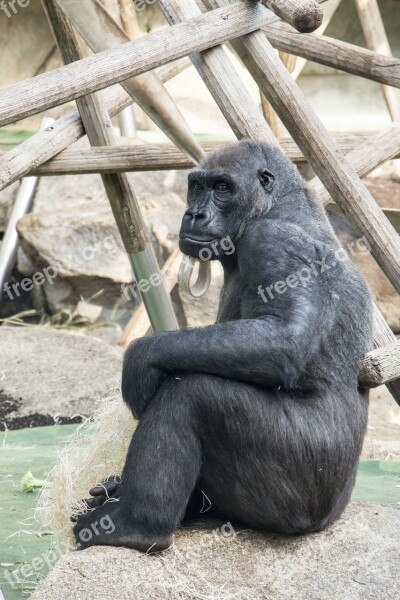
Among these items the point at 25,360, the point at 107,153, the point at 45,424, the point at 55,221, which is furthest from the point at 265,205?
the point at 55,221

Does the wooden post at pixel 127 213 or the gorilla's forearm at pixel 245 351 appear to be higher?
the wooden post at pixel 127 213

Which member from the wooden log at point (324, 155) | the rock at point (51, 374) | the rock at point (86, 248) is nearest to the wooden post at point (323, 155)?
the wooden log at point (324, 155)

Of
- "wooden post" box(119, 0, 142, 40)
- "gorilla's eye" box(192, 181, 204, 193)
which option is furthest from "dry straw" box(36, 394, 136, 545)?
"wooden post" box(119, 0, 142, 40)

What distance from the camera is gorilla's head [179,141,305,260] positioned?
346 centimetres

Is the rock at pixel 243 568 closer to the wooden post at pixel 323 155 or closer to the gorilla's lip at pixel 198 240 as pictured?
the gorilla's lip at pixel 198 240

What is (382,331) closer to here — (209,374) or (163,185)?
(209,374)

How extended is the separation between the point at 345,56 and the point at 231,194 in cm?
169

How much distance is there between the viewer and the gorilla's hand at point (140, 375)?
3139mm

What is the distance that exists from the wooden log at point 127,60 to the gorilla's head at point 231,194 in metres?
0.47

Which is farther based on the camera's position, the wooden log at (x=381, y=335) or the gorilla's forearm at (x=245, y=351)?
the wooden log at (x=381, y=335)

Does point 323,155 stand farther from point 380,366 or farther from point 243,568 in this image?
point 243,568

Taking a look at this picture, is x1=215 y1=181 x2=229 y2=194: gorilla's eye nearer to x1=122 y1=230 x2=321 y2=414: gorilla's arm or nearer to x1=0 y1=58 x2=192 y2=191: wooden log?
x1=122 y1=230 x2=321 y2=414: gorilla's arm

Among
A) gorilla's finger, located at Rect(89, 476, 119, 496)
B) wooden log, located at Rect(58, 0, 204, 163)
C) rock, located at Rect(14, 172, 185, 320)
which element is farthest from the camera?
rock, located at Rect(14, 172, 185, 320)

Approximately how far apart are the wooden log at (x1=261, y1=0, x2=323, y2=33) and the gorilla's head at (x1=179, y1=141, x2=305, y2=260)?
1.67 ft
